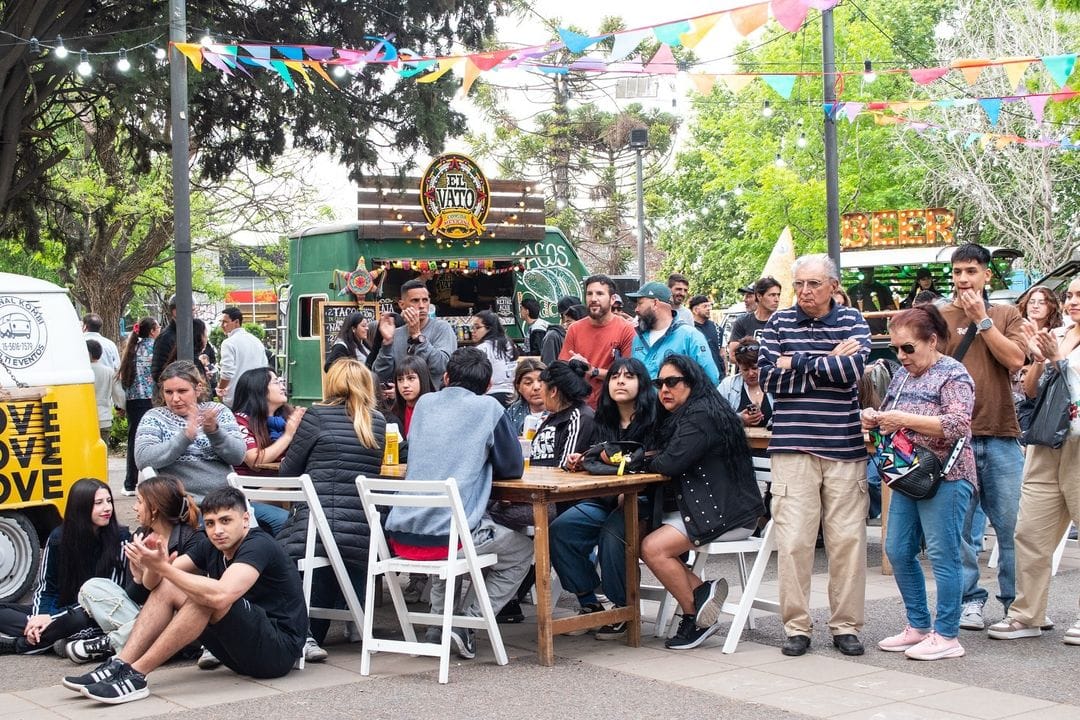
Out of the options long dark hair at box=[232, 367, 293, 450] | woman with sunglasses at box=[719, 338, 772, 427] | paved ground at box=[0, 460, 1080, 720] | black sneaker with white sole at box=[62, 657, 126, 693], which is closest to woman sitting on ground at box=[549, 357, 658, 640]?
paved ground at box=[0, 460, 1080, 720]

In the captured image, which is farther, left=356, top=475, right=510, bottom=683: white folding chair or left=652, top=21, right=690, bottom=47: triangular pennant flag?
left=652, top=21, right=690, bottom=47: triangular pennant flag

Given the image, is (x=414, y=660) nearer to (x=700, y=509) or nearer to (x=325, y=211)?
(x=700, y=509)

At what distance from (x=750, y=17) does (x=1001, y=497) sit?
14.5 ft

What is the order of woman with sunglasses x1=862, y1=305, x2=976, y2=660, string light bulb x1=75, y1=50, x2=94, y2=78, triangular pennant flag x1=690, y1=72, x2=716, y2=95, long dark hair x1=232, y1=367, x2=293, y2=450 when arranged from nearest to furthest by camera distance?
woman with sunglasses x1=862, y1=305, x2=976, y2=660 < long dark hair x1=232, y1=367, x2=293, y2=450 < triangular pennant flag x1=690, y1=72, x2=716, y2=95 < string light bulb x1=75, y1=50, x2=94, y2=78

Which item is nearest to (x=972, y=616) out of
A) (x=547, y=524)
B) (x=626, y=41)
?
(x=547, y=524)

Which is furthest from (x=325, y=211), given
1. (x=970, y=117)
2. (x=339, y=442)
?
(x=339, y=442)

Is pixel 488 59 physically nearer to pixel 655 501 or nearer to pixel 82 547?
pixel 655 501

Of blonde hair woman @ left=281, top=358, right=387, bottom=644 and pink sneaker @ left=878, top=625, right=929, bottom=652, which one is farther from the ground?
blonde hair woman @ left=281, top=358, right=387, bottom=644

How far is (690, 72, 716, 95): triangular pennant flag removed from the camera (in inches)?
452

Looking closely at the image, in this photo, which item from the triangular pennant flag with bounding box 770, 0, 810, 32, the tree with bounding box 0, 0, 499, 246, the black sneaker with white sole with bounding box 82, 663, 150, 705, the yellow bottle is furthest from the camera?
the tree with bounding box 0, 0, 499, 246

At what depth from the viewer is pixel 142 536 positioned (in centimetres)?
628

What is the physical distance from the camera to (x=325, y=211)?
96.4ft

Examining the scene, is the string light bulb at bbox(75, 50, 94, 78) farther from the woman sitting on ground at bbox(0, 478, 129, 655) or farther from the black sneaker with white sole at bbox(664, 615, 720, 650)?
the black sneaker with white sole at bbox(664, 615, 720, 650)

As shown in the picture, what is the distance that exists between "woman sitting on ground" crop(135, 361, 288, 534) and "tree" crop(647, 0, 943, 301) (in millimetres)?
21106
